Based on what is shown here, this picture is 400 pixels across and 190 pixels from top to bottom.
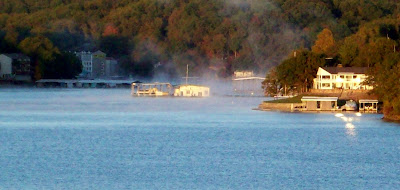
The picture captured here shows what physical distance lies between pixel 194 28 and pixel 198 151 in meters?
95.0

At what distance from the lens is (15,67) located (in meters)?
101

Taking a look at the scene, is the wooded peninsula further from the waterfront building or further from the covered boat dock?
the covered boat dock

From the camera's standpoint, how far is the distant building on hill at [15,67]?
101 meters

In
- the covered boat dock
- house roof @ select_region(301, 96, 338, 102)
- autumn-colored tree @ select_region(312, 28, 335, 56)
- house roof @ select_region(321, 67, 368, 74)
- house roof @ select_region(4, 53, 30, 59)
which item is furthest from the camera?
house roof @ select_region(4, 53, 30, 59)

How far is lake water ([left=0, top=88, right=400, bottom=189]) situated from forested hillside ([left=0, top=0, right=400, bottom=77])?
219ft

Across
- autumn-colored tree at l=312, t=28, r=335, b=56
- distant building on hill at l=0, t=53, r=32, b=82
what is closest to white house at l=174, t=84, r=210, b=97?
autumn-colored tree at l=312, t=28, r=335, b=56

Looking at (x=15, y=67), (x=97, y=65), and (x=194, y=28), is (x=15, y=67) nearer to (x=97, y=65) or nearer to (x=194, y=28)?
(x=97, y=65)

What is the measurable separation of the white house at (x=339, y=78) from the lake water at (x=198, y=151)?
986 centimetres

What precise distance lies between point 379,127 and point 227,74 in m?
83.7

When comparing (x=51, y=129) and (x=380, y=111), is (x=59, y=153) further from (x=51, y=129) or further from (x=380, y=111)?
(x=380, y=111)

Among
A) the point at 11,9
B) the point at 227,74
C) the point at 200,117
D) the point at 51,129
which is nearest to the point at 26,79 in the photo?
the point at 227,74

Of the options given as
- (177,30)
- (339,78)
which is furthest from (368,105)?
(177,30)

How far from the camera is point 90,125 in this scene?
4125 centimetres

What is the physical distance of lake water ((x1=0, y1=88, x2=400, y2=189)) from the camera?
24250 mm
